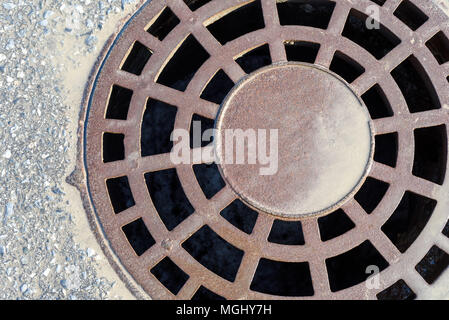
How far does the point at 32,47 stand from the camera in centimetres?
204

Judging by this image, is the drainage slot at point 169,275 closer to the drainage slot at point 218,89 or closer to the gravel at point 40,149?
the gravel at point 40,149

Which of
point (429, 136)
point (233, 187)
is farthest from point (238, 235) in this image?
point (429, 136)

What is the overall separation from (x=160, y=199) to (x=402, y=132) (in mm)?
1340

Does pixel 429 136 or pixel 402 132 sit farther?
pixel 429 136

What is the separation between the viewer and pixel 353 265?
2.45 meters

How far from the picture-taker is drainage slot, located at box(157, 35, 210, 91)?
260cm

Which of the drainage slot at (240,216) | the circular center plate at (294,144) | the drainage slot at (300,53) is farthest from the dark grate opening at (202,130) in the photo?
the drainage slot at (300,53)

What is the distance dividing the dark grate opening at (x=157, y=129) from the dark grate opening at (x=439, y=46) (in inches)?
55.0

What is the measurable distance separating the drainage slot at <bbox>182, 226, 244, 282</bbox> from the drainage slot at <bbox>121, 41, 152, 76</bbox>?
0.94 m

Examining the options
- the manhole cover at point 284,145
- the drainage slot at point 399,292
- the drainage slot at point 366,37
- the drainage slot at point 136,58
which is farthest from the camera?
the drainage slot at point 366,37

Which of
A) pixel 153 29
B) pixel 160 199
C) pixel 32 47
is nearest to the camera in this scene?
pixel 32 47

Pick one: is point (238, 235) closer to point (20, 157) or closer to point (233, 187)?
point (233, 187)

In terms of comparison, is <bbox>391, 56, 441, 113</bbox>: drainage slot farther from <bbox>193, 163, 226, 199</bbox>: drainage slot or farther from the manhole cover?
<bbox>193, 163, 226, 199</bbox>: drainage slot

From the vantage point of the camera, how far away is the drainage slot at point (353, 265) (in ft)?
7.84
